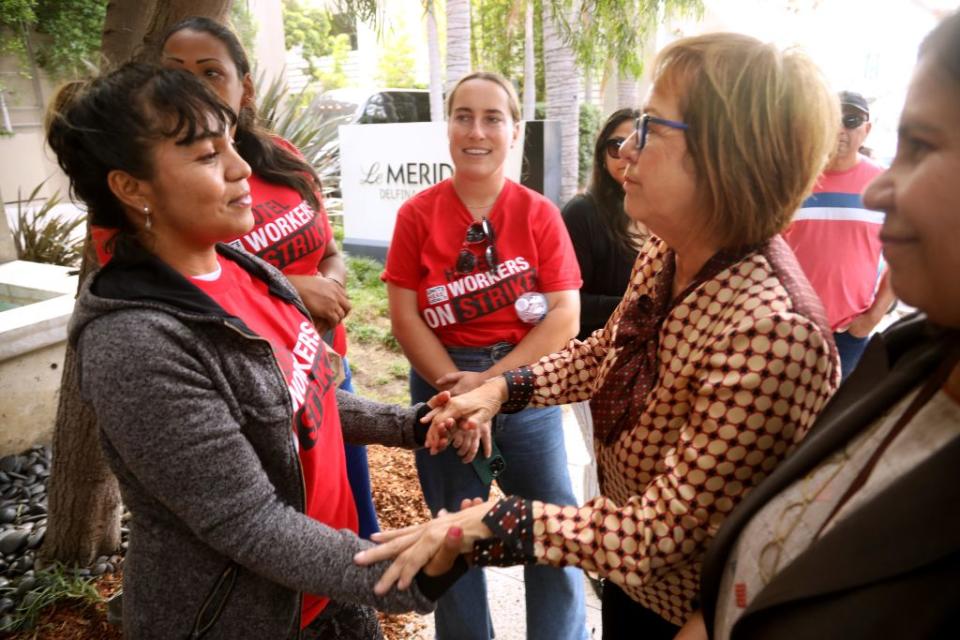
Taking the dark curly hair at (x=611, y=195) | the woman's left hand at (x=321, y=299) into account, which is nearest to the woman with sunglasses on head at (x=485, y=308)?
the woman's left hand at (x=321, y=299)

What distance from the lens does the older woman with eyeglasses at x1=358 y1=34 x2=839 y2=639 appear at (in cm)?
124

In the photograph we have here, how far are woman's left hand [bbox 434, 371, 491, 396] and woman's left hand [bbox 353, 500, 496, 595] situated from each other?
3.12ft

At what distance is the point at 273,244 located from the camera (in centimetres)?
250

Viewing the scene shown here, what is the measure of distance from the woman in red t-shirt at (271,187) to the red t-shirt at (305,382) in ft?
2.28

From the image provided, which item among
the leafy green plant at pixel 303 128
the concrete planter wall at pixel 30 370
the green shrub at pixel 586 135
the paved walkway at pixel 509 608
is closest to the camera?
the paved walkway at pixel 509 608

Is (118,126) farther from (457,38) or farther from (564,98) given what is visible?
(457,38)

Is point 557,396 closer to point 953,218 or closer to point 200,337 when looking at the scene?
point 200,337

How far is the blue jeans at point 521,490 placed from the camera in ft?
8.44

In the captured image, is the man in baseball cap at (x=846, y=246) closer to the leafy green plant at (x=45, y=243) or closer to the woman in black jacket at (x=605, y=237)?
the woman in black jacket at (x=605, y=237)

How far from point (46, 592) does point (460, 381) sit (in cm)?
211

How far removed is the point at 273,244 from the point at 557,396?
128 cm

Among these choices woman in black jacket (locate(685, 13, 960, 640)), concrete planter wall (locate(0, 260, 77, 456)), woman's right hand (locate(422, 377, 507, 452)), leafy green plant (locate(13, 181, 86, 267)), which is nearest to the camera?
woman in black jacket (locate(685, 13, 960, 640))

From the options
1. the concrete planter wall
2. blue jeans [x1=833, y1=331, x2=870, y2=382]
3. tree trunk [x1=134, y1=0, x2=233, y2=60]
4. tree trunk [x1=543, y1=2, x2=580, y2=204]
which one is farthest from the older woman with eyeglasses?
tree trunk [x1=543, y1=2, x2=580, y2=204]

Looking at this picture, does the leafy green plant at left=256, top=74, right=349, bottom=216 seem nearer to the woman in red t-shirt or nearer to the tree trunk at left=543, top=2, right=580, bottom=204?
the tree trunk at left=543, top=2, right=580, bottom=204
